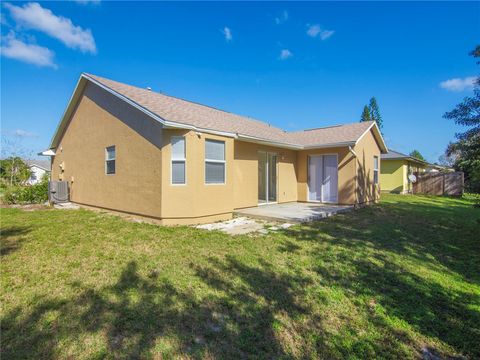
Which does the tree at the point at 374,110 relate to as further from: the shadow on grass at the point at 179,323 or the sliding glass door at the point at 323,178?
the shadow on grass at the point at 179,323

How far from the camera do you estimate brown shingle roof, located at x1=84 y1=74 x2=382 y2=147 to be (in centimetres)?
879

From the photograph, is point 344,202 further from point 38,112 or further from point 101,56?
point 38,112

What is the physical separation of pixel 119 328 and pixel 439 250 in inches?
274

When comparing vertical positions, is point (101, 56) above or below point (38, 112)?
above

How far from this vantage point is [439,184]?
858 inches

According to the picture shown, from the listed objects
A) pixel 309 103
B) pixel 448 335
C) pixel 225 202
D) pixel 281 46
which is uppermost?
pixel 281 46

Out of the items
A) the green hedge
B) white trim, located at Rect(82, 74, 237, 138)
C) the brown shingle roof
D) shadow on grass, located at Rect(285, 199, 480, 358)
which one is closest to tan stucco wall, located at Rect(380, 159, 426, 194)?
the brown shingle roof

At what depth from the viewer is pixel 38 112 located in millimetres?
16656

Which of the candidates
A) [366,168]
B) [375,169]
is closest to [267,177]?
[366,168]

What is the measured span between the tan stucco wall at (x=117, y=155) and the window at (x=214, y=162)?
1.57m

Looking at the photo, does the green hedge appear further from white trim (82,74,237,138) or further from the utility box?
white trim (82,74,237,138)

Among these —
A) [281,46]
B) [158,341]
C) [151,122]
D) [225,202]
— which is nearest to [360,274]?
[158,341]

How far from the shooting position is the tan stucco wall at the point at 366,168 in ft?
41.1

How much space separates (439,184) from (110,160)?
2491cm
